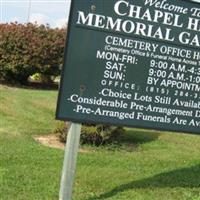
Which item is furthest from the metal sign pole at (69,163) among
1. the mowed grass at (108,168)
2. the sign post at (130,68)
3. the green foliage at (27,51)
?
the green foliage at (27,51)

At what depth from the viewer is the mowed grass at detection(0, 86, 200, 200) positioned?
24.4 ft

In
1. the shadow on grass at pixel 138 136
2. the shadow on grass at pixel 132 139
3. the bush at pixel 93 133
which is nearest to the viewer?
the bush at pixel 93 133

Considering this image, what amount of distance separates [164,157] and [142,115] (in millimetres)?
2899

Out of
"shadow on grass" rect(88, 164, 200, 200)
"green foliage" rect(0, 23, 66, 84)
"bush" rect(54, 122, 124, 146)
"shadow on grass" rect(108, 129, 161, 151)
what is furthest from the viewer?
"green foliage" rect(0, 23, 66, 84)

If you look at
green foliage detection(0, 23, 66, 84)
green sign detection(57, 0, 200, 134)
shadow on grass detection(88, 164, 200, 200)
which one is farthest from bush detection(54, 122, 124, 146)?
green foliage detection(0, 23, 66, 84)

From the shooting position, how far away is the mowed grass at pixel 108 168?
24.4 feet

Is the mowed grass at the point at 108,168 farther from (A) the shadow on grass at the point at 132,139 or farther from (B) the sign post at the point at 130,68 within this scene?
(B) the sign post at the point at 130,68

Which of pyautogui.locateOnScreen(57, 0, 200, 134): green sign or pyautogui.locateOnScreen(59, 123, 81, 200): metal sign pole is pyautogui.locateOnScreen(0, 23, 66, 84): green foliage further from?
pyautogui.locateOnScreen(59, 123, 81, 200): metal sign pole

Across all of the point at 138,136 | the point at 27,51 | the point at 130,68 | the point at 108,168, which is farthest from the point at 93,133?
the point at 27,51

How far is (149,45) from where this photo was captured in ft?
23.5

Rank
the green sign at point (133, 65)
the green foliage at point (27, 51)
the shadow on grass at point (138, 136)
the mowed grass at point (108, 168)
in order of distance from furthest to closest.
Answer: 1. the green foliage at point (27, 51)
2. the shadow on grass at point (138, 136)
3. the mowed grass at point (108, 168)
4. the green sign at point (133, 65)

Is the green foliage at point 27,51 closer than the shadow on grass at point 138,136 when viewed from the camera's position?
No

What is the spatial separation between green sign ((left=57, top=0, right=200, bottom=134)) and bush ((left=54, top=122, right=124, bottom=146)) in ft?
9.82

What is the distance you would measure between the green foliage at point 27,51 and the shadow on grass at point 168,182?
13131 mm
